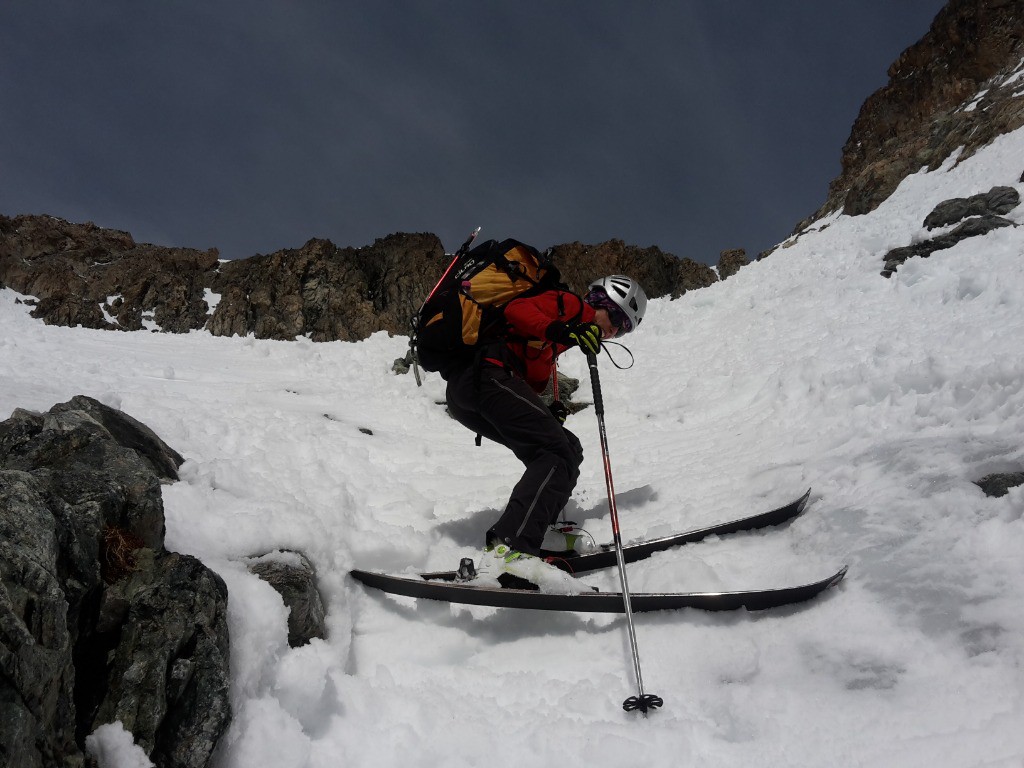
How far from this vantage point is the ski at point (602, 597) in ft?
10.5

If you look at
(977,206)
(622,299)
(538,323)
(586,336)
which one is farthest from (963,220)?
(538,323)

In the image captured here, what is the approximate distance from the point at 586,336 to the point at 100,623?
131 inches

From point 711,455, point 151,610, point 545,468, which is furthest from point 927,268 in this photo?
point 151,610

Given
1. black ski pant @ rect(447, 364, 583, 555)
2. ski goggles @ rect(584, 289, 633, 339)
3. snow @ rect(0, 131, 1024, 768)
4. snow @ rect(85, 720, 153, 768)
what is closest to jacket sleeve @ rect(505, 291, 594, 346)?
black ski pant @ rect(447, 364, 583, 555)

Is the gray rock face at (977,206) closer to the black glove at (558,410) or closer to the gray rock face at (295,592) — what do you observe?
the black glove at (558,410)

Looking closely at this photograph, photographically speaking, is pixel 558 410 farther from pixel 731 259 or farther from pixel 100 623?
pixel 731 259

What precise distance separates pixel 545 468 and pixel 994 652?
2589 mm

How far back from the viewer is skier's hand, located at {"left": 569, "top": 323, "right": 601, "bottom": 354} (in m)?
4.36

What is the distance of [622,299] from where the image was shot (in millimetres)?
5113

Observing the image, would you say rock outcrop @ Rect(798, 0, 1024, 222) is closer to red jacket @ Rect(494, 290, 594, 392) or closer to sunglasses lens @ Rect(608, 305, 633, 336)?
sunglasses lens @ Rect(608, 305, 633, 336)

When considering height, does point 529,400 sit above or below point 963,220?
below

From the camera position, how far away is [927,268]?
33.9 feet

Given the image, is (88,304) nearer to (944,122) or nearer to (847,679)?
(847,679)

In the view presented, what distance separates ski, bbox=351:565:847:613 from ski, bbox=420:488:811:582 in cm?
61
